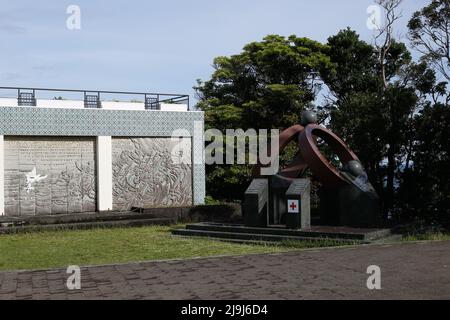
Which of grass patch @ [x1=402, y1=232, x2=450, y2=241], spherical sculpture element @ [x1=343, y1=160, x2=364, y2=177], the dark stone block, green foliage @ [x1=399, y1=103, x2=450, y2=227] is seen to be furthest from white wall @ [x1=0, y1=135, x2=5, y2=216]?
grass patch @ [x1=402, y1=232, x2=450, y2=241]

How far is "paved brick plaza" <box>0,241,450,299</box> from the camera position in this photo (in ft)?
27.2

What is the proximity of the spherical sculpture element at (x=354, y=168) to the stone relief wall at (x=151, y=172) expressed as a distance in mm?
10318

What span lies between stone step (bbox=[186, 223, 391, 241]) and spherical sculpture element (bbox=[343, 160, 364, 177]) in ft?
5.78

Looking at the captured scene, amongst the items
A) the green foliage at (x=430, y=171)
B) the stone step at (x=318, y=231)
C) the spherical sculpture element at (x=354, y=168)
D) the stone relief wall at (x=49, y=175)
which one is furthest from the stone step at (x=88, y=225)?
the green foliage at (x=430, y=171)

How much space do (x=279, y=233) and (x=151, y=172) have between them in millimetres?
10834

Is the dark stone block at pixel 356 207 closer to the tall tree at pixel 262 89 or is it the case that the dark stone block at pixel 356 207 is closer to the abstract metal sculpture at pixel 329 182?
the abstract metal sculpture at pixel 329 182

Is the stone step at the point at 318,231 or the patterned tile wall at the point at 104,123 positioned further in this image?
the patterned tile wall at the point at 104,123

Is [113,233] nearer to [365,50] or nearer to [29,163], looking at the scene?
[29,163]

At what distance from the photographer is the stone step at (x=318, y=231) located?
1400 cm

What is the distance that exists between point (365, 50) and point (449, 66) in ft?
28.6

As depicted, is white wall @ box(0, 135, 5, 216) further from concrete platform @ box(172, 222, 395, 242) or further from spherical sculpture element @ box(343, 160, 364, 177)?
spherical sculpture element @ box(343, 160, 364, 177)

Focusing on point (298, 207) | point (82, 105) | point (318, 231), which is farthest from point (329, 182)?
point (82, 105)

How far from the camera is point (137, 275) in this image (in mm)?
9961
